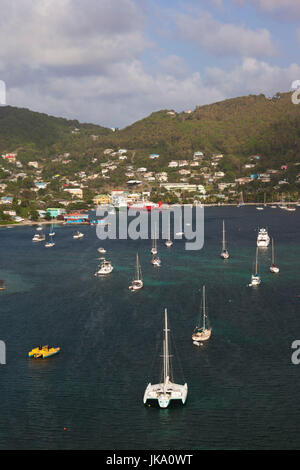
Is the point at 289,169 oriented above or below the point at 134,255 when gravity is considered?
above

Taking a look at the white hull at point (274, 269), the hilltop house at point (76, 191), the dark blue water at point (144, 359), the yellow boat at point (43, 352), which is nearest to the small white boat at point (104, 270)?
the dark blue water at point (144, 359)

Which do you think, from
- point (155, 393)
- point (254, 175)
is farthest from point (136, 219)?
point (155, 393)

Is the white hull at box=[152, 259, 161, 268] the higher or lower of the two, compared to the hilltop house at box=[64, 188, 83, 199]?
lower

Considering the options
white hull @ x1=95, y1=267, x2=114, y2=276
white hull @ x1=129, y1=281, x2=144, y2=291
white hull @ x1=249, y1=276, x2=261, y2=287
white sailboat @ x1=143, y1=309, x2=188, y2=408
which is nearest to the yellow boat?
white sailboat @ x1=143, y1=309, x2=188, y2=408

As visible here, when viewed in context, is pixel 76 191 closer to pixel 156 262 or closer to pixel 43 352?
pixel 156 262

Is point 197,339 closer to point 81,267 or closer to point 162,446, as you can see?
point 162,446

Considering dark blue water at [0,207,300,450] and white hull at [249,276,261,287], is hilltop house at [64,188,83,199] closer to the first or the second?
dark blue water at [0,207,300,450]
